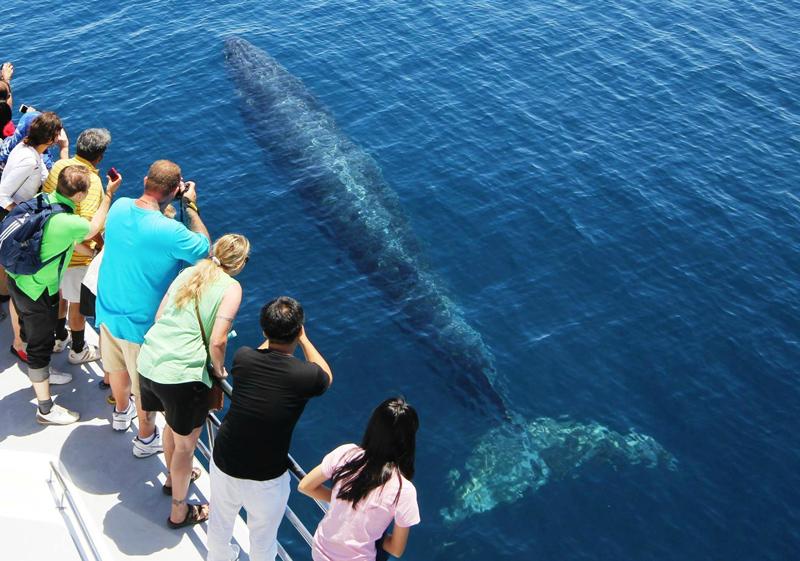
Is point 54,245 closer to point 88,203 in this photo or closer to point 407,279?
point 88,203

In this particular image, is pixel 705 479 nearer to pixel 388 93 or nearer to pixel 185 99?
pixel 388 93

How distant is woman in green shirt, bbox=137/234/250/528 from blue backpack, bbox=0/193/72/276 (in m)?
2.29

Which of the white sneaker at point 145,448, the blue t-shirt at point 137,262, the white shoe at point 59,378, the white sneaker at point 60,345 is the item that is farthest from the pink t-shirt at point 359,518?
the white sneaker at point 60,345

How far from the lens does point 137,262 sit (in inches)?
327

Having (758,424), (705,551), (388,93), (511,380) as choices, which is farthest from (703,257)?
(388,93)

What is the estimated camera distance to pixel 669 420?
56.7 feet

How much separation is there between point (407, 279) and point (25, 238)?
12239 millimetres

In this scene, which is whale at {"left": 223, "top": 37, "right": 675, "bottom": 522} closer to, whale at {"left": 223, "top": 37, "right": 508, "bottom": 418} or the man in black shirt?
whale at {"left": 223, "top": 37, "right": 508, "bottom": 418}

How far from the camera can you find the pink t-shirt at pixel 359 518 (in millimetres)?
6617

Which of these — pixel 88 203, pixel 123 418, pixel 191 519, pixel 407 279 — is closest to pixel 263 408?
pixel 191 519

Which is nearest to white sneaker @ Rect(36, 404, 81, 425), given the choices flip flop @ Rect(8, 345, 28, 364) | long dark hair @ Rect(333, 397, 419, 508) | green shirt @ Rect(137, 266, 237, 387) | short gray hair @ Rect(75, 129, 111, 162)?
flip flop @ Rect(8, 345, 28, 364)

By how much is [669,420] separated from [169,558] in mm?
12490

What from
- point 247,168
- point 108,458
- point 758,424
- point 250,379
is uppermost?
point 250,379

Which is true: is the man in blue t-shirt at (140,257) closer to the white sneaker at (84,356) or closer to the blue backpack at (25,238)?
the blue backpack at (25,238)
